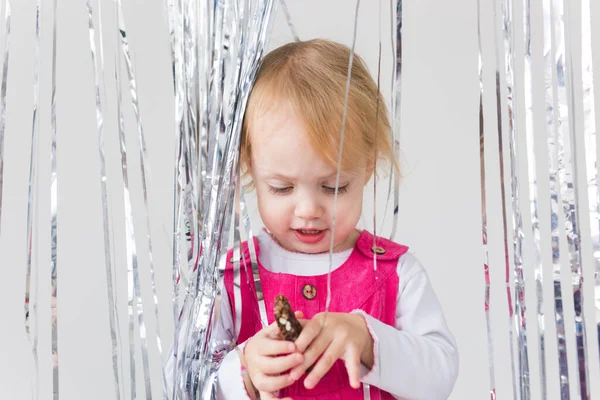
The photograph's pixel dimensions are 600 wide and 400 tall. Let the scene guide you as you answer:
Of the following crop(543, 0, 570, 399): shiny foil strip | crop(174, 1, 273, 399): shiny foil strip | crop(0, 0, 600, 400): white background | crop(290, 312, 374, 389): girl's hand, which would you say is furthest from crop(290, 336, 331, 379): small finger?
crop(0, 0, 600, 400): white background

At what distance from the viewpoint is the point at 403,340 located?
2.76ft

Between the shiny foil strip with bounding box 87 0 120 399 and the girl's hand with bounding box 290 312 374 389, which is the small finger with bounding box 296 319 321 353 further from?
the shiny foil strip with bounding box 87 0 120 399

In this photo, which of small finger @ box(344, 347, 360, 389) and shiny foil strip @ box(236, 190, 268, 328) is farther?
shiny foil strip @ box(236, 190, 268, 328)

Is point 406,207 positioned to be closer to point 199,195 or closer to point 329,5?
point 329,5

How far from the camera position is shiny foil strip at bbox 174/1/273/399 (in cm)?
84

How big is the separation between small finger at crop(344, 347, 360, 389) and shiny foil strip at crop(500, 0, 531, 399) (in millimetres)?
162

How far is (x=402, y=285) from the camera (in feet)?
3.04

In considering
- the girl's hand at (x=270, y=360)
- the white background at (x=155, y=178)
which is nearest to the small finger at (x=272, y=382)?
the girl's hand at (x=270, y=360)

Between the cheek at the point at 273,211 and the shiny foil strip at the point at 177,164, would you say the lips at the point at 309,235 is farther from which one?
the shiny foil strip at the point at 177,164

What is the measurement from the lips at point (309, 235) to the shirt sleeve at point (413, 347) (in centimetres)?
10

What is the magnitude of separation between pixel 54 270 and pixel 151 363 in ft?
1.36

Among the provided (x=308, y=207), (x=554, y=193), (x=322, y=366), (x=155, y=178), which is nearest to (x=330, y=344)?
(x=322, y=366)

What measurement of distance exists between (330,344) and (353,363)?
0.03 metres

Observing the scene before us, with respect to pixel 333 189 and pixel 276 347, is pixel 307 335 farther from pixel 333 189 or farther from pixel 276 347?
pixel 333 189
